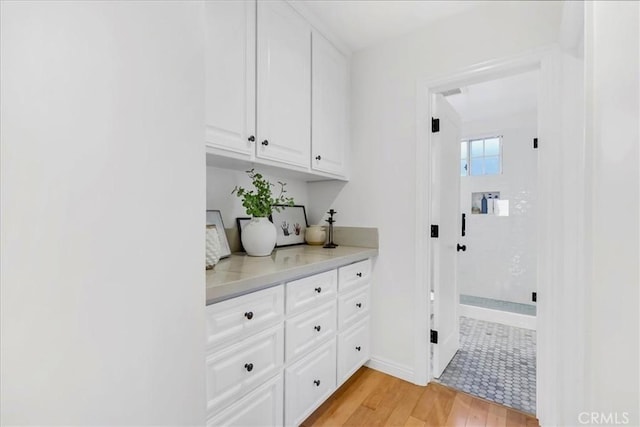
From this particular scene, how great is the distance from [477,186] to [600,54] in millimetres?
3577

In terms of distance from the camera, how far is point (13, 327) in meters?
0.38

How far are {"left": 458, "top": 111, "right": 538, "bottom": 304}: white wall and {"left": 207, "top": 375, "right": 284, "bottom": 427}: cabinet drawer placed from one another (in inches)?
105

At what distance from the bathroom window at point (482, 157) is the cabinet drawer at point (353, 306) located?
2.51 m

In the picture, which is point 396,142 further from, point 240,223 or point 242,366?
point 242,366

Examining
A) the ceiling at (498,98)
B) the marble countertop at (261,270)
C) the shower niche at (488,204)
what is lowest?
the marble countertop at (261,270)

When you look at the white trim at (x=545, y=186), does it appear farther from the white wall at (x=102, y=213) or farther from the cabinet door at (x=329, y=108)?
the white wall at (x=102, y=213)

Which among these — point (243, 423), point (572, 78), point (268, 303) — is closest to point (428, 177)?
point (572, 78)

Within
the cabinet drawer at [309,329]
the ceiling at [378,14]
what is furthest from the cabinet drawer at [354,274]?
the ceiling at [378,14]

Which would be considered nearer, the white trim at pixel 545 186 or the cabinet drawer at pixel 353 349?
the white trim at pixel 545 186

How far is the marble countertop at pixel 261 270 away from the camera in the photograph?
3.39 ft

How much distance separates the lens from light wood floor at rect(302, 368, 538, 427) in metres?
1.58

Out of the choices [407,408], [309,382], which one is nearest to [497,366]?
[407,408]

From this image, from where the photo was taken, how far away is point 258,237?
165 centimetres

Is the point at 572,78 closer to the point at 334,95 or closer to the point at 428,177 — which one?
the point at 428,177
